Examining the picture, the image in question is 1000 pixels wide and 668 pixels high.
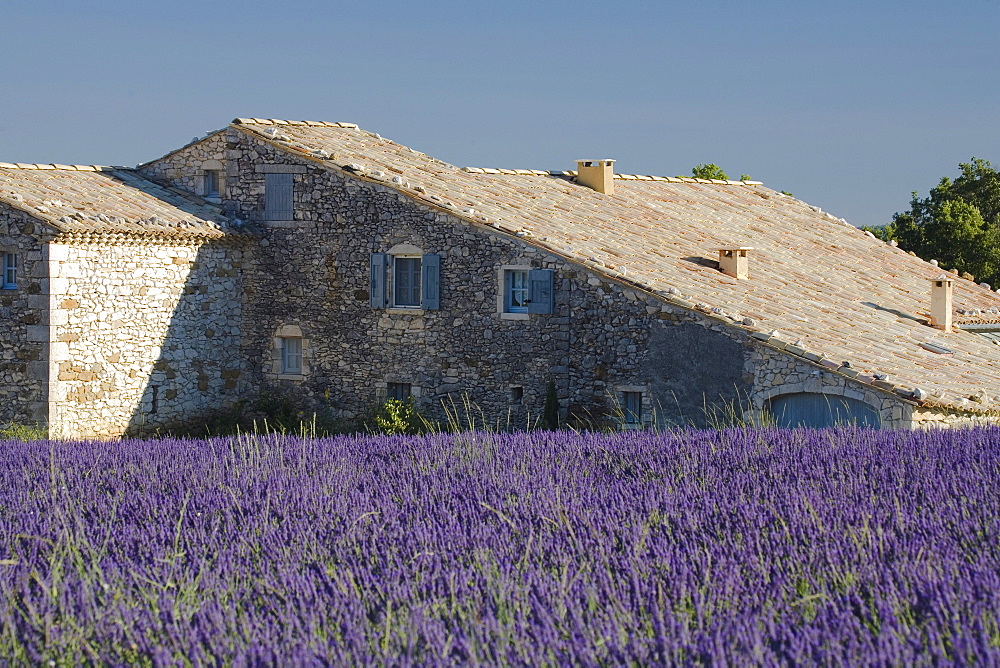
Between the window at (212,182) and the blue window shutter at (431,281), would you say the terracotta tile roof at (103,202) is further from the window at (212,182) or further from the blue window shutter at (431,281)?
the blue window shutter at (431,281)

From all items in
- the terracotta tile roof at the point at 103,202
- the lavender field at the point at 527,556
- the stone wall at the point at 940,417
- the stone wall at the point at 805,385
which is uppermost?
the terracotta tile roof at the point at 103,202

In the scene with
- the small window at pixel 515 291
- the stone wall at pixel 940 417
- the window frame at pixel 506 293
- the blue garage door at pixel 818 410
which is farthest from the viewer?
the small window at pixel 515 291

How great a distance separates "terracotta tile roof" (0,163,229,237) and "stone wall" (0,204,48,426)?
35 centimetres

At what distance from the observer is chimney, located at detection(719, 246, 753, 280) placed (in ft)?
54.1

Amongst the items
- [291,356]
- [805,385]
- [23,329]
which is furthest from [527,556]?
[291,356]

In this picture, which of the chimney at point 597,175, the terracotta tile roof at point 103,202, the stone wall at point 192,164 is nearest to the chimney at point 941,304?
the chimney at point 597,175

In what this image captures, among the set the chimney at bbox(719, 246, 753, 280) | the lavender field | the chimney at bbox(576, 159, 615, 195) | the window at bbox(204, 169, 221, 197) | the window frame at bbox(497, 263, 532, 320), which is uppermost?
the chimney at bbox(576, 159, 615, 195)

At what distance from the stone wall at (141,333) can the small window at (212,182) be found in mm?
1367

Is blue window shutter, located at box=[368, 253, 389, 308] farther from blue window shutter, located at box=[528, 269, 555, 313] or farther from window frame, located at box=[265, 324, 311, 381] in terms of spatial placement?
blue window shutter, located at box=[528, 269, 555, 313]

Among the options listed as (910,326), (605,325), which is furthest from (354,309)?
(910,326)

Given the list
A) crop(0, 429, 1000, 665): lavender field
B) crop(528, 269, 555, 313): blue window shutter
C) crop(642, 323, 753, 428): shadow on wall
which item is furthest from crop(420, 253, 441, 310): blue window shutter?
crop(0, 429, 1000, 665): lavender field

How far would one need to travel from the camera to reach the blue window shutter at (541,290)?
1420cm

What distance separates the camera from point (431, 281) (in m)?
15.1

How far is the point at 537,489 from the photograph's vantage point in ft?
20.2
